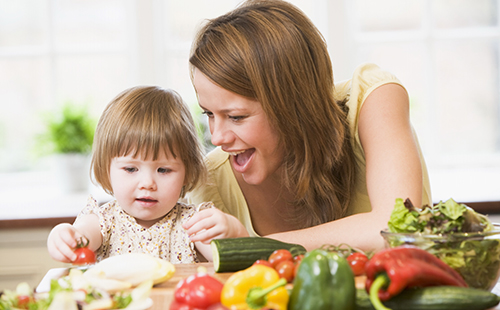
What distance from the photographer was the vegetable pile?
3.22 ft

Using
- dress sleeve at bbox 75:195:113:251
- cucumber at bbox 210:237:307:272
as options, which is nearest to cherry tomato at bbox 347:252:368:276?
cucumber at bbox 210:237:307:272

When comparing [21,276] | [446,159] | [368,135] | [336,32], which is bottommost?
[21,276]

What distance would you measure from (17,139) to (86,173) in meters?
0.59

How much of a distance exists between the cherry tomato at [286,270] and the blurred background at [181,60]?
8.07 feet

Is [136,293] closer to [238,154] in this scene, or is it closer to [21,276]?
[238,154]

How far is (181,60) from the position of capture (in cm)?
350

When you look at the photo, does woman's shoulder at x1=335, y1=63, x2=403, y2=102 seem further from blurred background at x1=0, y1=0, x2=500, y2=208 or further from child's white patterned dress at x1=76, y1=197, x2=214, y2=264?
blurred background at x1=0, y1=0, x2=500, y2=208

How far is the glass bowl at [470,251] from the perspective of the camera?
98cm

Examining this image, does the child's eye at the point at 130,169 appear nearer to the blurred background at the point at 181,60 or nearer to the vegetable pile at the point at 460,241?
the vegetable pile at the point at 460,241

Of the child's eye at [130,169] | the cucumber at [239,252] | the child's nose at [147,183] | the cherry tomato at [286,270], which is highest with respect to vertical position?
the child's eye at [130,169]

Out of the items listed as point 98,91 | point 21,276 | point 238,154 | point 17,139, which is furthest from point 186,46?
point 238,154

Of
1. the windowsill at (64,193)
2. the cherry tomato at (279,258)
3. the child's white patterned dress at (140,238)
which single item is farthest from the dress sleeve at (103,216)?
the windowsill at (64,193)

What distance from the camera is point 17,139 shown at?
3.47 meters

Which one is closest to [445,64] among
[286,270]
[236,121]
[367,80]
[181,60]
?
[181,60]
